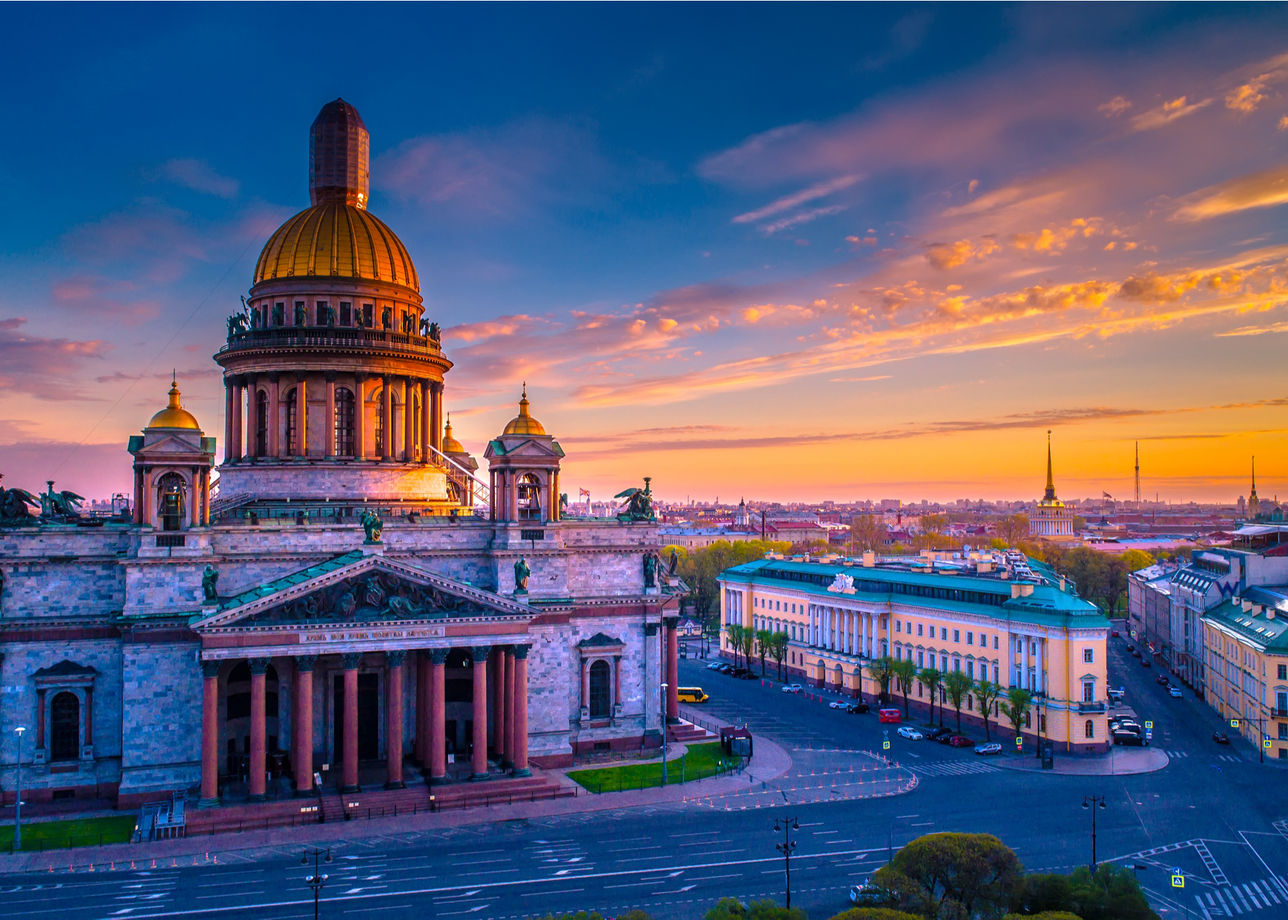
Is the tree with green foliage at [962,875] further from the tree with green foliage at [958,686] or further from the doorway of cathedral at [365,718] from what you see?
the tree with green foliage at [958,686]

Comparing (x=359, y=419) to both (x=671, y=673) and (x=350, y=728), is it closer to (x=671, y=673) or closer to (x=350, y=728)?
(x=350, y=728)

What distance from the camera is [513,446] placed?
253 feet

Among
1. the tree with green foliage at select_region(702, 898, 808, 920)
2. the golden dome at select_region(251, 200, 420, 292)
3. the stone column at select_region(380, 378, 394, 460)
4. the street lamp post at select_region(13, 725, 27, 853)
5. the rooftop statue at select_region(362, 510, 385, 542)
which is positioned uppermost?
the golden dome at select_region(251, 200, 420, 292)

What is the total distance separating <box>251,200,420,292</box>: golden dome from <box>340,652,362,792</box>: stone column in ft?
107

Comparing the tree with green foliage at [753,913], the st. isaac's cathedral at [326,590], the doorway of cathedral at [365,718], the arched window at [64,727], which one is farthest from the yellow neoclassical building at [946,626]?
the arched window at [64,727]

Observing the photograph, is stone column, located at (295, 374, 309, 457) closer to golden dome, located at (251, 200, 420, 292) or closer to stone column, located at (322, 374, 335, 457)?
stone column, located at (322, 374, 335, 457)

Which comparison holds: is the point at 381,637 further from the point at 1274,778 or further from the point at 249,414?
the point at 1274,778

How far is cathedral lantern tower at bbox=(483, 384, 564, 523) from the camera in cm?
7675

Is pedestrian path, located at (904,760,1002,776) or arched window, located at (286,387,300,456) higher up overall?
arched window, located at (286,387,300,456)

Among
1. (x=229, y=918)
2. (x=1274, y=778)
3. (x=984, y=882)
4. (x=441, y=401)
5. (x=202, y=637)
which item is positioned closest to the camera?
(x=984, y=882)

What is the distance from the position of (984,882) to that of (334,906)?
2951 centimetres

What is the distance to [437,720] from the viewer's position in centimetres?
6919

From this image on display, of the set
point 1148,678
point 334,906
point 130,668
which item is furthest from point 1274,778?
point 130,668

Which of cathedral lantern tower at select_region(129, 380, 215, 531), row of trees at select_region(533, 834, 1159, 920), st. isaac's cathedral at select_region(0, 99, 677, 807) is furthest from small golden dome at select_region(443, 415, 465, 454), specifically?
row of trees at select_region(533, 834, 1159, 920)
